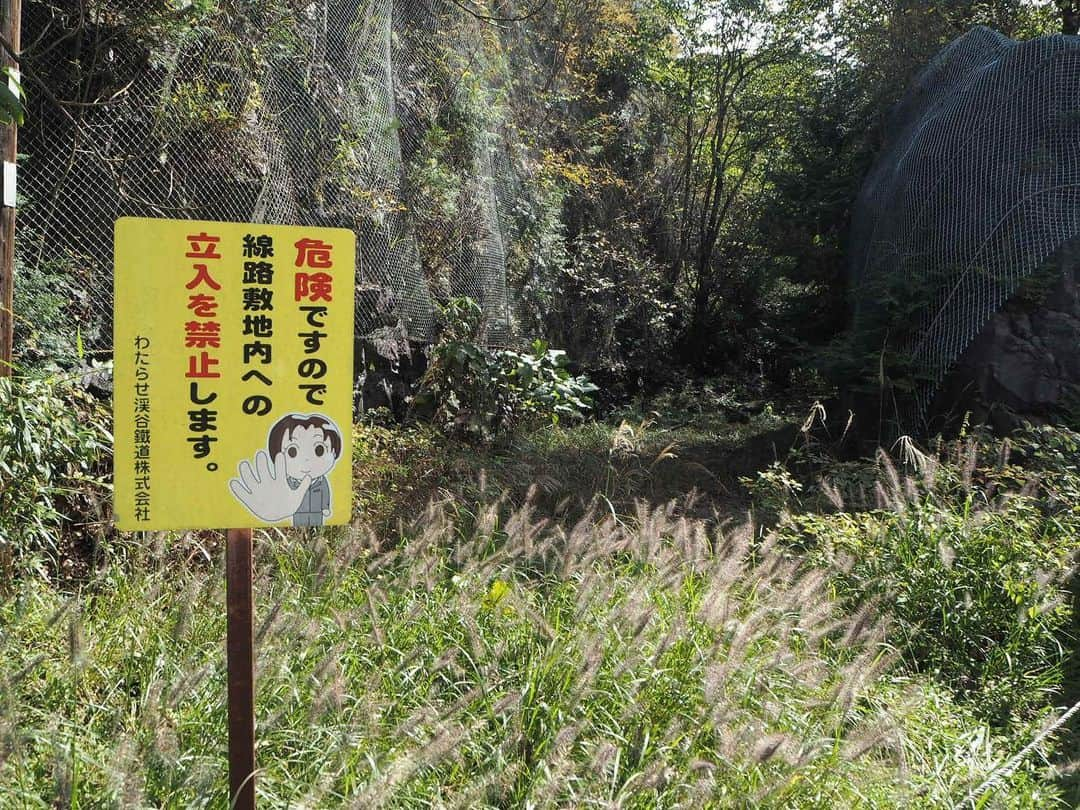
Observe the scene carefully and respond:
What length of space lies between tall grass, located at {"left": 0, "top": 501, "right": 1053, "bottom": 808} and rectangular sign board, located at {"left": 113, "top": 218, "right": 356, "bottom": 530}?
16.9 inches

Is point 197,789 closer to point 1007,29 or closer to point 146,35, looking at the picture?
point 146,35

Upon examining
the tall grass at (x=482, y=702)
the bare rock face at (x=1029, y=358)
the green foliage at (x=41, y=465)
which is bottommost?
the tall grass at (x=482, y=702)

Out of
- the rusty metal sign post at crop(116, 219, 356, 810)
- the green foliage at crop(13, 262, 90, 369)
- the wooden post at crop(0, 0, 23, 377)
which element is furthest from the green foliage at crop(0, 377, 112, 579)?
the rusty metal sign post at crop(116, 219, 356, 810)

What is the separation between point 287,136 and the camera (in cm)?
600

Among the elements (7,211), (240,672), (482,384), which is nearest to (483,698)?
(240,672)

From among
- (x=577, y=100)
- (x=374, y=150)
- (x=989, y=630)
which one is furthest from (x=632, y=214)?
(x=989, y=630)

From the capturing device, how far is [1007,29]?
389 inches

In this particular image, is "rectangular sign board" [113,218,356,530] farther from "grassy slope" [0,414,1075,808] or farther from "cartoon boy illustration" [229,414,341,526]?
"grassy slope" [0,414,1075,808]

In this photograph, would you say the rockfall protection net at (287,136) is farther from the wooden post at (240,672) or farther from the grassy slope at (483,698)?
the wooden post at (240,672)

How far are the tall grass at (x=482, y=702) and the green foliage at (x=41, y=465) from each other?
0.28 meters

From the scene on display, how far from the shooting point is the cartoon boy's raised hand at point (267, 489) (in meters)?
1.94

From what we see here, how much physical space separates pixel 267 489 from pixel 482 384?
17.5 ft

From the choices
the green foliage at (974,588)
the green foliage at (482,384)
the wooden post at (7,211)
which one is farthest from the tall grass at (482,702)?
the green foliage at (482,384)

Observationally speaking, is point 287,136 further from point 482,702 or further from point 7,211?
point 482,702
